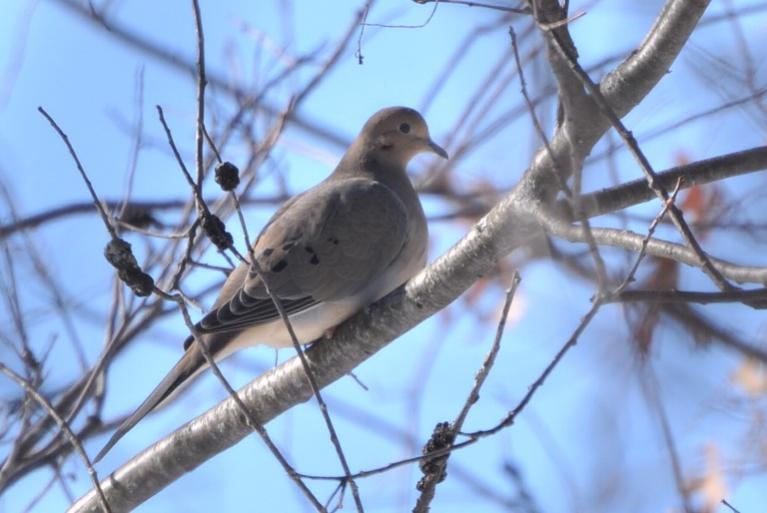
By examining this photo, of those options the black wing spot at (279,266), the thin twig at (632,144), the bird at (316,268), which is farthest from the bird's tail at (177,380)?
the thin twig at (632,144)

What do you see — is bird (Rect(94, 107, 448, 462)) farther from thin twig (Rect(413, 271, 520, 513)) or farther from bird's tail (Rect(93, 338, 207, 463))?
thin twig (Rect(413, 271, 520, 513))

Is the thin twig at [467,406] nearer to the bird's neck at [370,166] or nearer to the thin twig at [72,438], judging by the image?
the thin twig at [72,438]

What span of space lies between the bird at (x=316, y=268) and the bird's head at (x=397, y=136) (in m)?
0.24

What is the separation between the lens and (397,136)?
4633mm

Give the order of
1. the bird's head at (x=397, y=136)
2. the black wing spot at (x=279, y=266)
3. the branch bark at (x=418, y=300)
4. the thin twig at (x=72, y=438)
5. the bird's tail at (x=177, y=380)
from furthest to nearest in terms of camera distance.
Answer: the bird's head at (x=397, y=136)
the black wing spot at (x=279, y=266)
the bird's tail at (x=177, y=380)
the thin twig at (x=72, y=438)
the branch bark at (x=418, y=300)

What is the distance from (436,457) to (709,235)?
1863 mm

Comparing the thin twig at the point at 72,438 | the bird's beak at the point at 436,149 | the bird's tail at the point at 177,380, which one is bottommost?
the thin twig at the point at 72,438

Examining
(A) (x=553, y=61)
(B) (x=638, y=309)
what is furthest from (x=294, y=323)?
(A) (x=553, y=61)

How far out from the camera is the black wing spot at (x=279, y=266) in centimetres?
386

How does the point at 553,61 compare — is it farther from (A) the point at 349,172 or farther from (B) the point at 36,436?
(A) the point at 349,172

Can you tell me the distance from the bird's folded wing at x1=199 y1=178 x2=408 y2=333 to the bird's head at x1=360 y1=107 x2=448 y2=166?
0.45 m

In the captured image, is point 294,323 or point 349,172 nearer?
point 294,323

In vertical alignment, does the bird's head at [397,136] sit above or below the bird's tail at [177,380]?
above

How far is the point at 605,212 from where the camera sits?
99.4 inches
